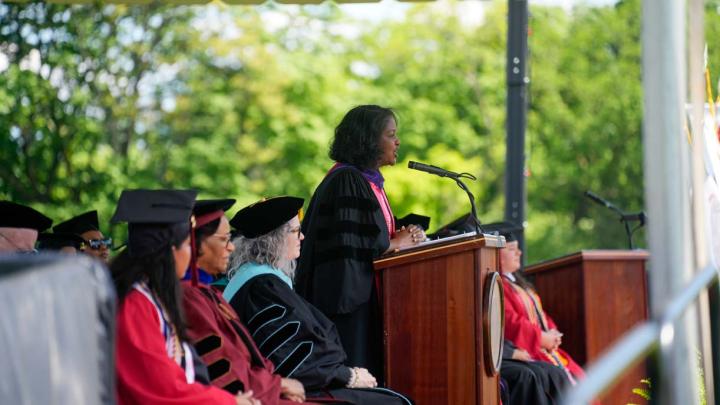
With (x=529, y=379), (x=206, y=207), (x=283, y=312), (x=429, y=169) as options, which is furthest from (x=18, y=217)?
(x=529, y=379)

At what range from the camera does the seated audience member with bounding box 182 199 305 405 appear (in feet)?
13.9

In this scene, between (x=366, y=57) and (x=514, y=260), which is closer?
(x=514, y=260)

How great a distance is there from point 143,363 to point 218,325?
2.56 ft

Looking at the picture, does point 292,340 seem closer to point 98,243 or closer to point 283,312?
point 283,312

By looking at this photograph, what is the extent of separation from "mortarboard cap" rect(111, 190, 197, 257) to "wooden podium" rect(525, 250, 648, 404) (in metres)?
4.46

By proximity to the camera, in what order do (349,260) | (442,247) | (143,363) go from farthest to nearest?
(349,260), (442,247), (143,363)

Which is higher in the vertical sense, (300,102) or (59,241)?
(300,102)

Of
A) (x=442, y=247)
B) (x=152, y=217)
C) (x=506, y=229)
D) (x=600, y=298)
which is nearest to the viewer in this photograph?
(x=152, y=217)

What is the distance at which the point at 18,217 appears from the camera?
5.91 meters

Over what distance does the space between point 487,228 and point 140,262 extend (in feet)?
12.4

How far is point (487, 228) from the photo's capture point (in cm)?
728

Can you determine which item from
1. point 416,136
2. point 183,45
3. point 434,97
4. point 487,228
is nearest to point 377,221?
point 487,228

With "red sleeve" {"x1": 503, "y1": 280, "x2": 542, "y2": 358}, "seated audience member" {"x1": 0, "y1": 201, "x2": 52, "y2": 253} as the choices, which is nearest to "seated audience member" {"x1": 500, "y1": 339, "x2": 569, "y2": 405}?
"red sleeve" {"x1": 503, "y1": 280, "x2": 542, "y2": 358}

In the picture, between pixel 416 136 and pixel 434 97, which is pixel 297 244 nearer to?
pixel 416 136
